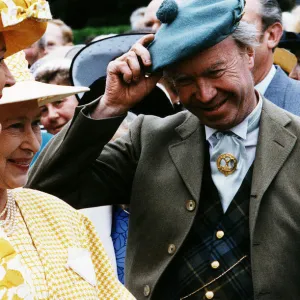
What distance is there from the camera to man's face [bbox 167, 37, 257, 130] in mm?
3746

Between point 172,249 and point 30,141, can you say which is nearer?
point 30,141

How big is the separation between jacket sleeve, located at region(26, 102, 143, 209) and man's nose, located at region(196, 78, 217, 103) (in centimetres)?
40

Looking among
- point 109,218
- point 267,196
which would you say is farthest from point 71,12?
point 267,196

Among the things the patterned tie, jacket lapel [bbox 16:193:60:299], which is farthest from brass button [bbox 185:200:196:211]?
jacket lapel [bbox 16:193:60:299]

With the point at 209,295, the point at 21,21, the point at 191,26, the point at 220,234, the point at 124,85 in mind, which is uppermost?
the point at 21,21

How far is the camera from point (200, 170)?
3846 mm

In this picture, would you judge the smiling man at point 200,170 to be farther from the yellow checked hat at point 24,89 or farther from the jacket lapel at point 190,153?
the yellow checked hat at point 24,89

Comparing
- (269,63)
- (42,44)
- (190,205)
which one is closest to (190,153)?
(190,205)

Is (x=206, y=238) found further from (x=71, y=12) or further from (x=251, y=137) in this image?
(x=71, y=12)

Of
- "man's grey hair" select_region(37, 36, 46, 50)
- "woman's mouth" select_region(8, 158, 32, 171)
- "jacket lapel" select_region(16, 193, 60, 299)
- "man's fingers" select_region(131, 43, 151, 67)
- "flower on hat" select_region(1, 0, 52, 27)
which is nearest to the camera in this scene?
"flower on hat" select_region(1, 0, 52, 27)

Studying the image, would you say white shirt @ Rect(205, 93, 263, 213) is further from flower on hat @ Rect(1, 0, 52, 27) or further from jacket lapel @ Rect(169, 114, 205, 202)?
flower on hat @ Rect(1, 0, 52, 27)

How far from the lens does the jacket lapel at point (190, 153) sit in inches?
151

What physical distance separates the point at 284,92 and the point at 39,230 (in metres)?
1.96

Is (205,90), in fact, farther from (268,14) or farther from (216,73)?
(268,14)
